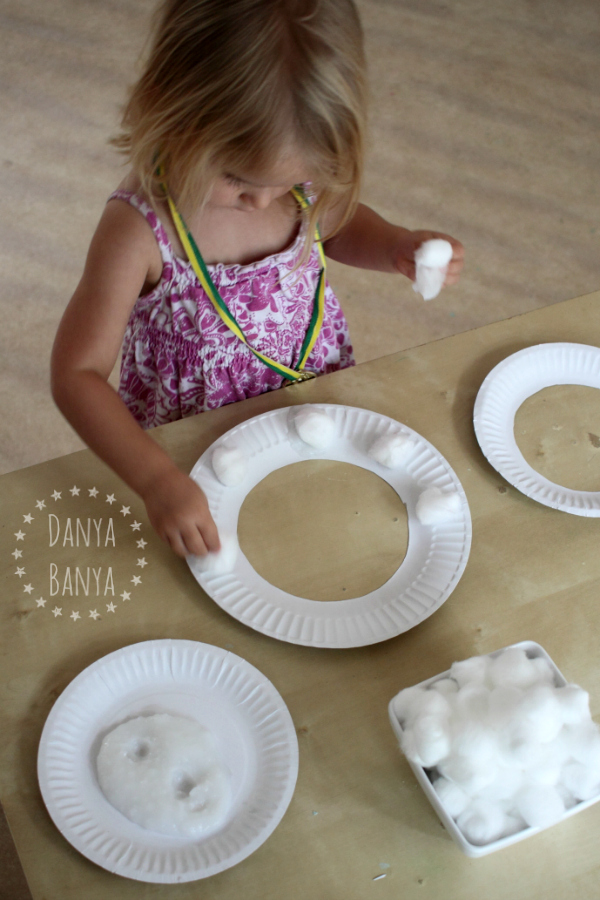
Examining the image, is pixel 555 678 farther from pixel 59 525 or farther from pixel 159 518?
pixel 59 525

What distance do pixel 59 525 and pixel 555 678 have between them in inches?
18.7

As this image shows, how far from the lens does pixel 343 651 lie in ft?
2.20

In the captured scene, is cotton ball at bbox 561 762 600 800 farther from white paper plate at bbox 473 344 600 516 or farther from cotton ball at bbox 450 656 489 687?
white paper plate at bbox 473 344 600 516

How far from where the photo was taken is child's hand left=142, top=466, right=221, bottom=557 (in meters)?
0.67

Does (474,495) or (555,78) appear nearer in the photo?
(474,495)

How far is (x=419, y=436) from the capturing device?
78 centimetres

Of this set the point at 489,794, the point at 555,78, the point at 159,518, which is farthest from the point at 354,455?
the point at 555,78

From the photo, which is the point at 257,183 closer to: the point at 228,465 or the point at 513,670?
the point at 228,465

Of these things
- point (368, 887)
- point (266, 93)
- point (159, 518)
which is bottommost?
point (368, 887)

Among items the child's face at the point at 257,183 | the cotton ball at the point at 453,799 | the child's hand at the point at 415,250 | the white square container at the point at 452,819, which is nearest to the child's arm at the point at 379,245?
the child's hand at the point at 415,250

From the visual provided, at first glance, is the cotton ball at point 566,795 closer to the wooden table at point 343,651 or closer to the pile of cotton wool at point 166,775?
the wooden table at point 343,651

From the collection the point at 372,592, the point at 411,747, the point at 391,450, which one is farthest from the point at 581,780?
the point at 391,450

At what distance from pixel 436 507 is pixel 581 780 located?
272mm

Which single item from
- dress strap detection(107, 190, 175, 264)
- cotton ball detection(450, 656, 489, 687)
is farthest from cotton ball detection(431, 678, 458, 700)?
dress strap detection(107, 190, 175, 264)
